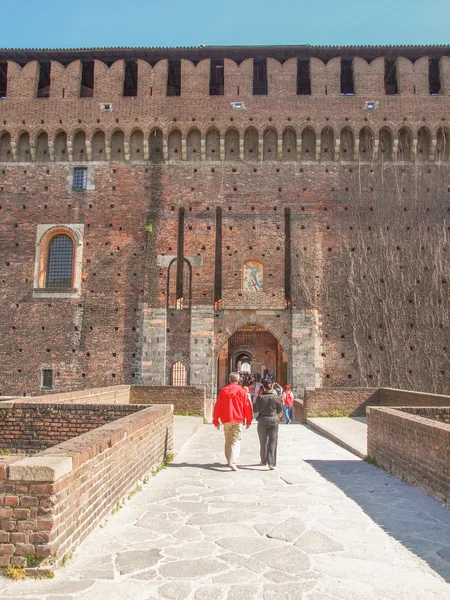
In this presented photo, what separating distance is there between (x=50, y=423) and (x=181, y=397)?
27.5ft

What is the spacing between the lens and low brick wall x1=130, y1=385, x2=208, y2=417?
15938 millimetres

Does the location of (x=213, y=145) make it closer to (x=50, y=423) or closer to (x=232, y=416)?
(x=50, y=423)

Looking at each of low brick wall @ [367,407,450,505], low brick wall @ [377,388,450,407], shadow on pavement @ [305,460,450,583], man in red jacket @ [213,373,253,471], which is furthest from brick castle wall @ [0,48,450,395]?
shadow on pavement @ [305,460,450,583]

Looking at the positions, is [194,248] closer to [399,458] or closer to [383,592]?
[399,458]

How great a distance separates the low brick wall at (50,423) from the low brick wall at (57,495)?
9.20ft

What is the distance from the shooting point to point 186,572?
3.43 meters

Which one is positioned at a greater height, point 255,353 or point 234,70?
point 234,70

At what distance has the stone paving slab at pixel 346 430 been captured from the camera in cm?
952

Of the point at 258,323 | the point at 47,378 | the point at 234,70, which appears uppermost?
the point at 234,70

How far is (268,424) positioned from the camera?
7500 mm

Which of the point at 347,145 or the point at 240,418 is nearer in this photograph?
the point at 240,418

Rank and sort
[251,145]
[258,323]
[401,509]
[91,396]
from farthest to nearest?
[251,145], [258,323], [91,396], [401,509]

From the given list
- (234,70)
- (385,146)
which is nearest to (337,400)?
(385,146)

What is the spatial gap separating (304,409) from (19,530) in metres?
13.3
